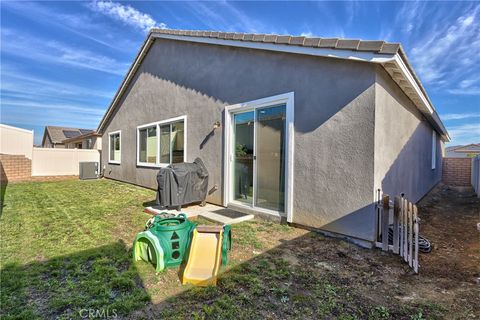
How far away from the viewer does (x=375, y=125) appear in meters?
4.05

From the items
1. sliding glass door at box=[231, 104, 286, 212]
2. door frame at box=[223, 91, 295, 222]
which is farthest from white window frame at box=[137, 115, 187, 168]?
sliding glass door at box=[231, 104, 286, 212]

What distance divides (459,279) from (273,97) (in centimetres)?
431

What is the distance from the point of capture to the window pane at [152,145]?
980 cm

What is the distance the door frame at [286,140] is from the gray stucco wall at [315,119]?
12 centimetres

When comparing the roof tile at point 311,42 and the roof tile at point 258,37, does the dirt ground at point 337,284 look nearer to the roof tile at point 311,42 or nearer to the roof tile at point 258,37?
the roof tile at point 311,42

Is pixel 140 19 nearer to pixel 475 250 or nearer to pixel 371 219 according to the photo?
pixel 371 219

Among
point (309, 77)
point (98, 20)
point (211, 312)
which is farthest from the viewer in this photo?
point (98, 20)

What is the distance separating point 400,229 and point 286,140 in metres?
2.58

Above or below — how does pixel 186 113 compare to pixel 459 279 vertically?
above

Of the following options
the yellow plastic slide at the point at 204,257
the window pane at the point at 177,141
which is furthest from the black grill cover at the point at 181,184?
the yellow plastic slide at the point at 204,257

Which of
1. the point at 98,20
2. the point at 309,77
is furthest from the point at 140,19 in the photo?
the point at 309,77

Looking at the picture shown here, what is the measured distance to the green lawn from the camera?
2316 millimetres

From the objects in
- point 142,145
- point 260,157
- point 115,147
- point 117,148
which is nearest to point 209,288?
point 260,157

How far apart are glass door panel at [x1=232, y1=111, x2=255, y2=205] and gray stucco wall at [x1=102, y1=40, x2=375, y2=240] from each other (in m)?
0.47
